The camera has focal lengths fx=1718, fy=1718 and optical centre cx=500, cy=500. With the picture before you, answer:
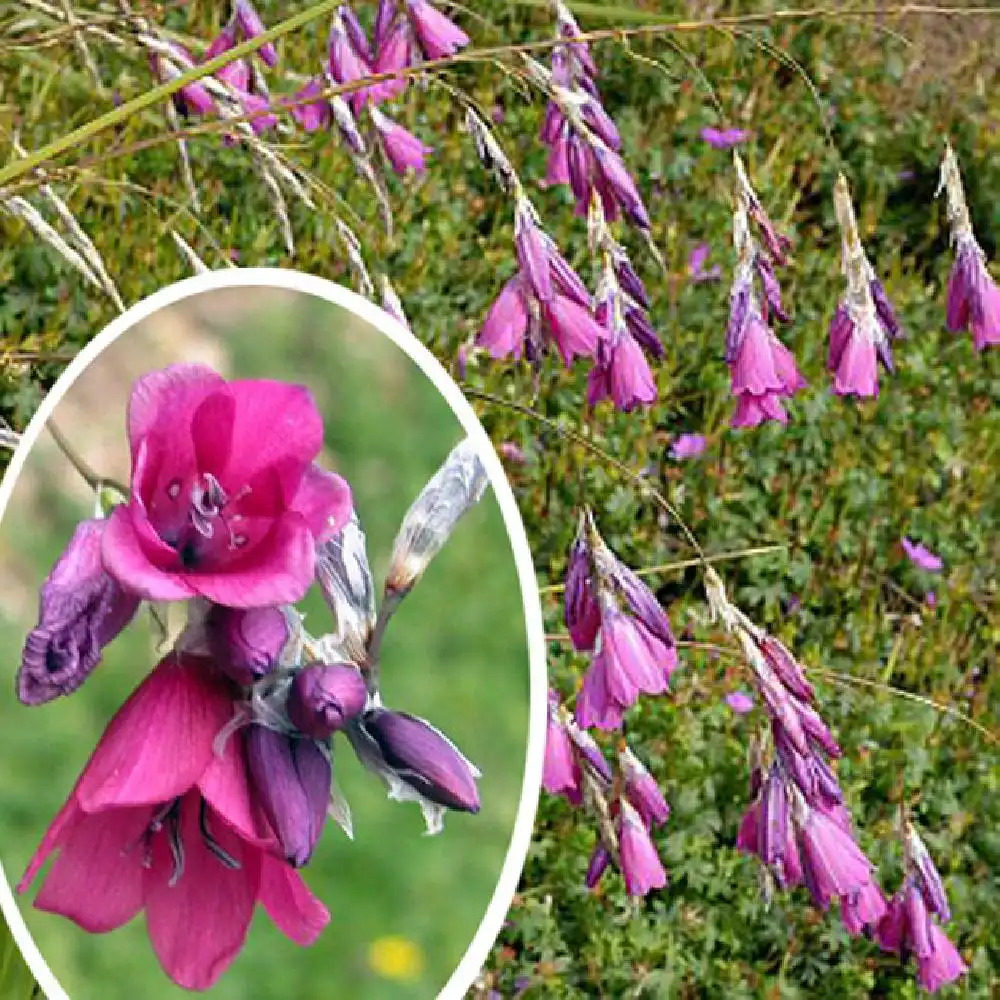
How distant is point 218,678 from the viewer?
0.86m

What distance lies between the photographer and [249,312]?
0.89m

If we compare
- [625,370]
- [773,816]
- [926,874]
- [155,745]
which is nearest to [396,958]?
[155,745]

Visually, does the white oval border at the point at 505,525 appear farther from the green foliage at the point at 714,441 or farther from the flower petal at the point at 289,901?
the green foliage at the point at 714,441

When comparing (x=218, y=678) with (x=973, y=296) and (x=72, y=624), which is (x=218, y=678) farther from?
(x=973, y=296)

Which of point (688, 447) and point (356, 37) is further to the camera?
point (688, 447)

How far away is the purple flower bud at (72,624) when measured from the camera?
834 mm

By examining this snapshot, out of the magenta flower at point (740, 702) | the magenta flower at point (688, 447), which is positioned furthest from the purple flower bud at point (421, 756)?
the magenta flower at point (688, 447)

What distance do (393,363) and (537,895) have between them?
1.26 meters

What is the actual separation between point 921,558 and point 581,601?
176cm

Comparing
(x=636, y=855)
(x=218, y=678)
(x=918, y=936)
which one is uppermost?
(x=218, y=678)

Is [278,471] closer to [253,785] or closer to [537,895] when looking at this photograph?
[253,785]

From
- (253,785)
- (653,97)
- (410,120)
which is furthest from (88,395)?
(653,97)

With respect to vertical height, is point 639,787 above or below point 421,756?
below

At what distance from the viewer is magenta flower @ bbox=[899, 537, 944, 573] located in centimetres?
272
